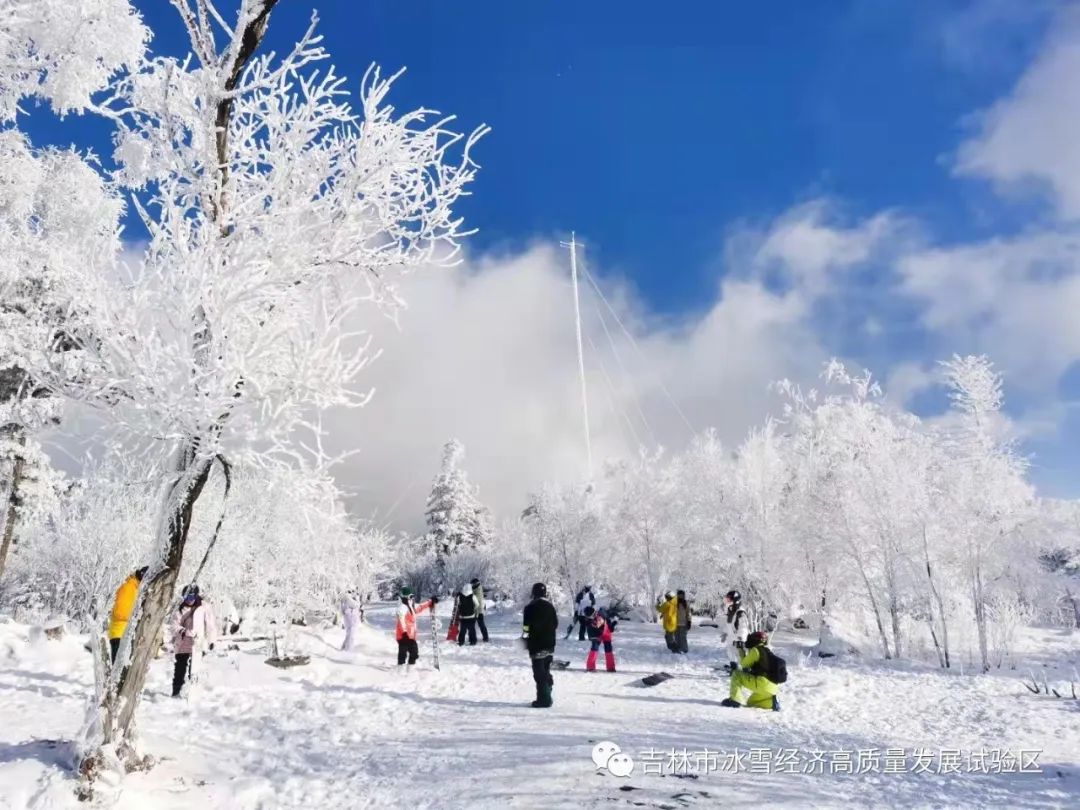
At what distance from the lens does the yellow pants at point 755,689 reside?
10.0 m

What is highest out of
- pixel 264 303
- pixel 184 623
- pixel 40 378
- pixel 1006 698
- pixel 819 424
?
pixel 819 424

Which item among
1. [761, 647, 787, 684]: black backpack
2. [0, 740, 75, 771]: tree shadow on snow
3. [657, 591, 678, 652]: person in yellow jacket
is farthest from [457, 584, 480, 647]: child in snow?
[0, 740, 75, 771]: tree shadow on snow

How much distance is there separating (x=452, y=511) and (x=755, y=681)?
2132 inches

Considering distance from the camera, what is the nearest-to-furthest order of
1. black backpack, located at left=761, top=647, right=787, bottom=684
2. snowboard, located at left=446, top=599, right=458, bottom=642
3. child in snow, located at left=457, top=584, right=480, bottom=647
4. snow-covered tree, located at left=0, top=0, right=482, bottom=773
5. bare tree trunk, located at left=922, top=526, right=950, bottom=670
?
snow-covered tree, located at left=0, top=0, right=482, bottom=773
black backpack, located at left=761, top=647, right=787, bottom=684
bare tree trunk, located at left=922, top=526, right=950, bottom=670
child in snow, located at left=457, top=584, right=480, bottom=647
snowboard, located at left=446, top=599, right=458, bottom=642

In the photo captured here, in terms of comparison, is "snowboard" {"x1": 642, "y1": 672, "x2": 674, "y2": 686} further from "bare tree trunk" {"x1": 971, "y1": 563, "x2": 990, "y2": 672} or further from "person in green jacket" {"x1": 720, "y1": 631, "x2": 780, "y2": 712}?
"bare tree trunk" {"x1": 971, "y1": 563, "x2": 990, "y2": 672}

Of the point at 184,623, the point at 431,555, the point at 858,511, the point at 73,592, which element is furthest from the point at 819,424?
the point at 431,555

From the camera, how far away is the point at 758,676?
10031 mm

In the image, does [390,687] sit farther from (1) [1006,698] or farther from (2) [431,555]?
(2) [431,555]

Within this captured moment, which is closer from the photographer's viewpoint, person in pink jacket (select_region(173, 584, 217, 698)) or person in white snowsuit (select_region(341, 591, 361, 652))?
person in pink jacket (select_region(173, 584, 217, 698))

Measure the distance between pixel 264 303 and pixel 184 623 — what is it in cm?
679

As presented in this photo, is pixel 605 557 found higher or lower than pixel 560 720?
higher

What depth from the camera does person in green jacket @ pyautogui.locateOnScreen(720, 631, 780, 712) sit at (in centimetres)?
988

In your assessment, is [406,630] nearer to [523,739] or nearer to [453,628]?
[523,739]

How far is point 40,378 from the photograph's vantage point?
208 inches
